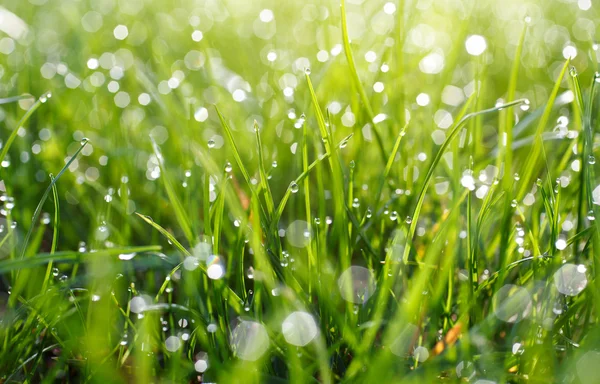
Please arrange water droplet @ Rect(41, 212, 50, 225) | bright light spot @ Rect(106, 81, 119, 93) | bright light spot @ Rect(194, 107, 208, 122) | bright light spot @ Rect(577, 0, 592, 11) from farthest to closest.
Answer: bright light spot @ Rect(577, 0, 592, 11)
bright light spot @ Rect(106, 81, 119, 93)
bright light spot @ Rect(194, 107, 208, 122)
water droplet @ Rect(41, 212, 50, 225)

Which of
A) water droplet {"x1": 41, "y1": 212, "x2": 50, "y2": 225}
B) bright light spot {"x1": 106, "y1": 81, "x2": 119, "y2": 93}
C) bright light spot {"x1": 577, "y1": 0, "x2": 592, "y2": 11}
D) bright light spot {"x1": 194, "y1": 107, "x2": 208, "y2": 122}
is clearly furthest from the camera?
bright light spot {"x1": 577, "y1": 0, "x2": 592, "y2": 11}

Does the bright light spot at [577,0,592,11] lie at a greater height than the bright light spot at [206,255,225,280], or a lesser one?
greater

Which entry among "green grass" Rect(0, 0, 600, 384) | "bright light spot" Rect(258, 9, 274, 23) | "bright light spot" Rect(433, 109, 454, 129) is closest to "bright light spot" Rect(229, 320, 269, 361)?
"green grass" Rect(0, 0, 600, 384)

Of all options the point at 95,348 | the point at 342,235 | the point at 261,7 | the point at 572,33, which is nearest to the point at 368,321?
the point at 342,235

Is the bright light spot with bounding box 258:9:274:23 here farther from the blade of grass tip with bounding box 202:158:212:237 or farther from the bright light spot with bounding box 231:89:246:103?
the blade of grass tip with bounding box 202:158:212:237

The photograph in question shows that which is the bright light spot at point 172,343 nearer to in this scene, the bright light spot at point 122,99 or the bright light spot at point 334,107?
the bright light spot at point 334,107

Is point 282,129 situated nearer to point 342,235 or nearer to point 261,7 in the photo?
point 342,235

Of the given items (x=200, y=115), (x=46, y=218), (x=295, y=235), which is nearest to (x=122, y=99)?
(x=200, y=115)

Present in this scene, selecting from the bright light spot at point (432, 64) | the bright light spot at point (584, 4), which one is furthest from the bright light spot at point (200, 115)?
the bright light spot at point (584, 4)

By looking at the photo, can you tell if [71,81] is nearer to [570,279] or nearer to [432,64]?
[432,64]
